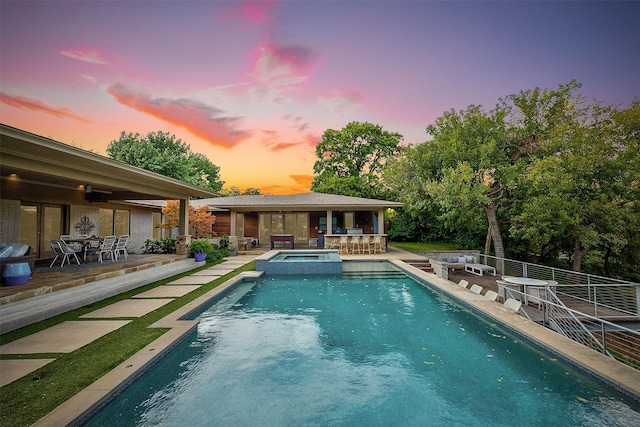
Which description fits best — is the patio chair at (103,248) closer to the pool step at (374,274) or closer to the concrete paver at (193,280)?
the concrete paver at (193,280)

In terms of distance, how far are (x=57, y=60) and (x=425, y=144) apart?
16.9 m

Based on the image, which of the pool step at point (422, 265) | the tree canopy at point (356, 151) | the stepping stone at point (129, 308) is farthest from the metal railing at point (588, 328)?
the tree canopy at point (356, 151)

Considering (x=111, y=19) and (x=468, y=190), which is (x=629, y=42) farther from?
(x=111, y=19)

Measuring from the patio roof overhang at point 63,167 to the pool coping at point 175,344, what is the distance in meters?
3.50

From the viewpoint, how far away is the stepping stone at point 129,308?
223 inches

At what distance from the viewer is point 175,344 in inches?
171

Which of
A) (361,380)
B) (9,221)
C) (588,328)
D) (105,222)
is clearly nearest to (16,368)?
(361,380)

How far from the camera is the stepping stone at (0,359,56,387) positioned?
3.24 metres

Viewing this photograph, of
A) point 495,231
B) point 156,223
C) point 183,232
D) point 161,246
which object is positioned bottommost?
point 161,246

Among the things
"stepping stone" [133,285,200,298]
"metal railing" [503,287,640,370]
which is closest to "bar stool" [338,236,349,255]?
"metal railing" [503,287,640,370]

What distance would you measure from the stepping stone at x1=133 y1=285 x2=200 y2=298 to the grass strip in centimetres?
167

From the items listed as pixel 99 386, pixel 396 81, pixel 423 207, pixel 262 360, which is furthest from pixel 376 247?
pixel 99 386

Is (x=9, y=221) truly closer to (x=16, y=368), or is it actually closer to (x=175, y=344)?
(x=16, y=368)

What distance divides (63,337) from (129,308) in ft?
5.47
